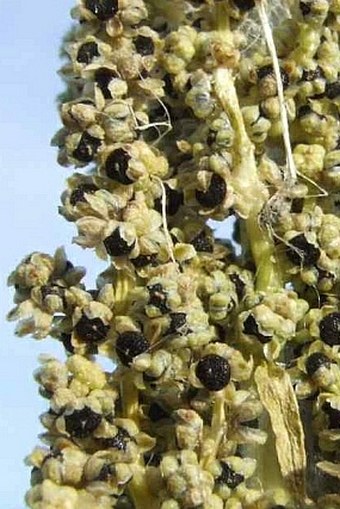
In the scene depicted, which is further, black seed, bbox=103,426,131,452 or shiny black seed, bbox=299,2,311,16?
shiny black seed, bbox=299,2,311,16

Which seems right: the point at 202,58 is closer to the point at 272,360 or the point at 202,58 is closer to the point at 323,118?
the point at 323,118

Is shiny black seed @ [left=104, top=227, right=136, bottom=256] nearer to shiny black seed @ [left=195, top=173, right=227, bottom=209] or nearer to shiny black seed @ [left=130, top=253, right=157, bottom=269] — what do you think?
shiny black seed @ [left=130, top=253, right=157, bottom=269]

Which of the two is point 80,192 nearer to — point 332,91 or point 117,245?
point 117,245

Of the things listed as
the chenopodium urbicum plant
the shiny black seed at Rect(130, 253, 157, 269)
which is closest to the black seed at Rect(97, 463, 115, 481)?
the chenopodium urbicum plant

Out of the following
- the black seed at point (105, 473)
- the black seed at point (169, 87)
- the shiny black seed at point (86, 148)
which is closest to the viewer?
the black seed at point (105, 473)

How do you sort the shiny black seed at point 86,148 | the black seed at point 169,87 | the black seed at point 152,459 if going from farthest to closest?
the black seed at point 169,87
the shiny black seed at point 86,148
the black seed at point 152,459

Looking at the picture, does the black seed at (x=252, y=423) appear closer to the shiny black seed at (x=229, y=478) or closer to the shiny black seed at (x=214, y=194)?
the shiny black seed at (x=229, y=478)

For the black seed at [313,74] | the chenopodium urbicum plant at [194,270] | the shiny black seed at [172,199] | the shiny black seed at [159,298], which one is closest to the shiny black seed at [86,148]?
the chenopodium urbicum plant at [194,270]
